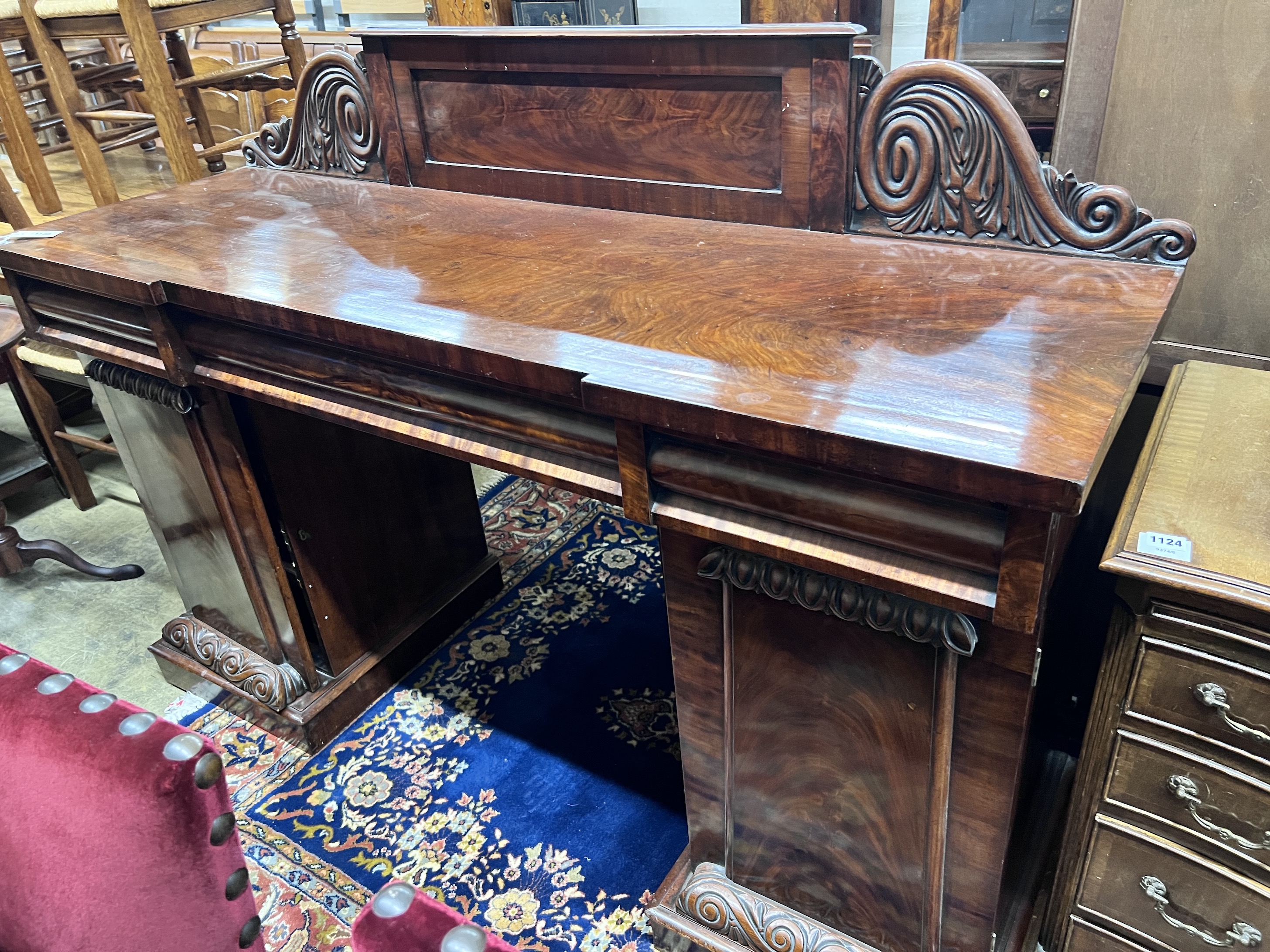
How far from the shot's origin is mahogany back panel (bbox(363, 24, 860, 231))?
3.94 feet

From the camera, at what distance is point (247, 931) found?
844mm

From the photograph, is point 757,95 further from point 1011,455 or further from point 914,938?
point 914,938

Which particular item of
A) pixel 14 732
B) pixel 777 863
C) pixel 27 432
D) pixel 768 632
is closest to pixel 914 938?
pixel 777 863

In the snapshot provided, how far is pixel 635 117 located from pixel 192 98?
2639mm

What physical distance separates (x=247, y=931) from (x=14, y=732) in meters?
0.28

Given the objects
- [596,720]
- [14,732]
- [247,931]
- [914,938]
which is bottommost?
[596,720]

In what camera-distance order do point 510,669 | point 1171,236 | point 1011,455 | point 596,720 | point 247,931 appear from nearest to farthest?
point 1011,455
point 247,931
point 1171,236
point 596,720
point 510,669

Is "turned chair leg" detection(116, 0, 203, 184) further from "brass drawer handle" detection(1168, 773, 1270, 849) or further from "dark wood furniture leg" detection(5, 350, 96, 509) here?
"brass drawer handle" detection(1168, 773, 1270, 849)

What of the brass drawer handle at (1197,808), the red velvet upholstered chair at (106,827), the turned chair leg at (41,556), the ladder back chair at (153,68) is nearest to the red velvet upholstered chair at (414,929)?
the red velvet upholstered chair at (106,827)

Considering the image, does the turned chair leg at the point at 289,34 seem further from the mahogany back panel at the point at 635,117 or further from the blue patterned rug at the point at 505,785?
the blue patterned rug at the point at 505,785

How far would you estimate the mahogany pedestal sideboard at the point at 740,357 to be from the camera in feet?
2.83

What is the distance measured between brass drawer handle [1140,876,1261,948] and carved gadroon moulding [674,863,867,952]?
0.38 metres

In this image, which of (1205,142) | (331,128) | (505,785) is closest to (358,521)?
(505,785)

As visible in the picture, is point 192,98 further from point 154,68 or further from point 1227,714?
point 1227,714
